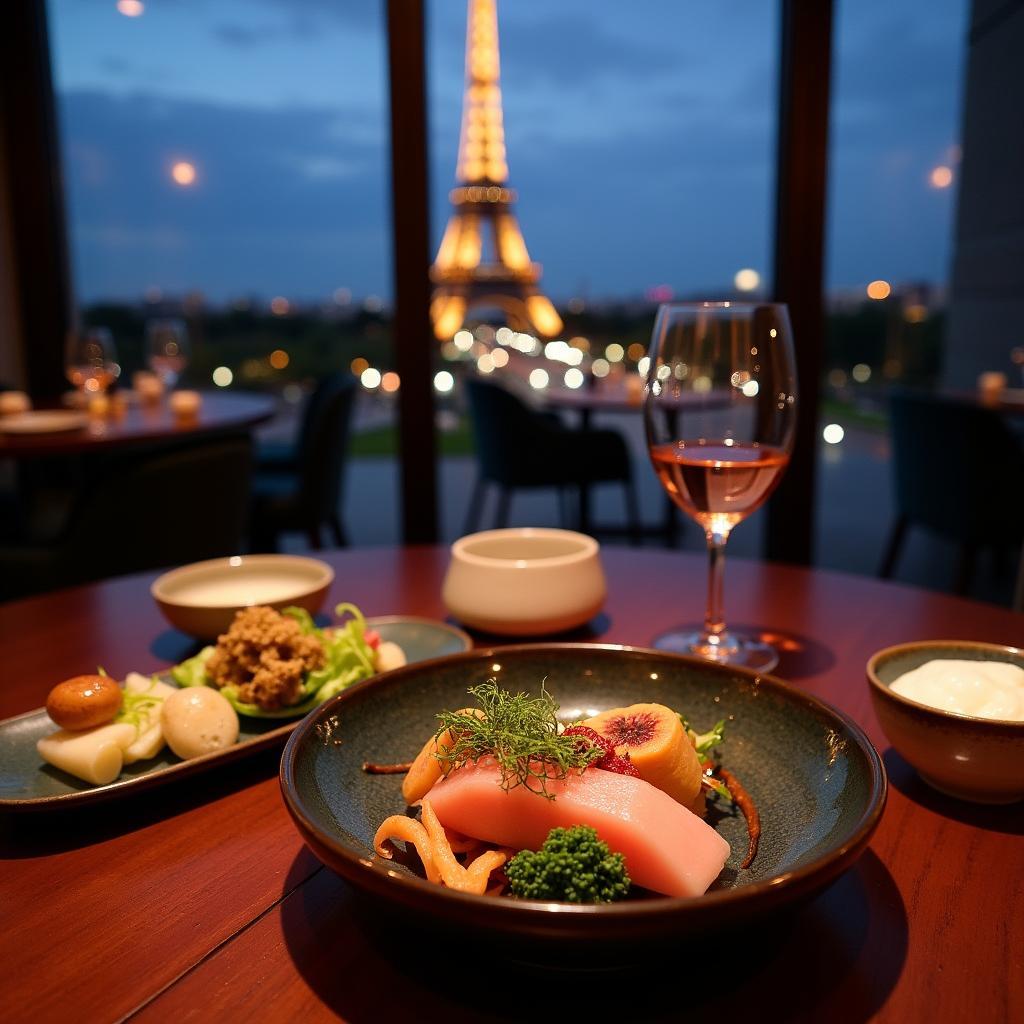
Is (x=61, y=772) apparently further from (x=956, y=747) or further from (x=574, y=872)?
(x=956, y=747)

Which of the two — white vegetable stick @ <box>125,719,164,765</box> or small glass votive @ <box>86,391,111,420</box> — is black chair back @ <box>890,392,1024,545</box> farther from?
white vegetable stick @ <box>125,719,164,765</box>

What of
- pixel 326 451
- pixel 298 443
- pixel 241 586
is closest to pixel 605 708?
pixel 241 586

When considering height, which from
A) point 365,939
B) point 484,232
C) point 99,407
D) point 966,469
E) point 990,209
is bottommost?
point 966,469

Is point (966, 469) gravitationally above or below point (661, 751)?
below

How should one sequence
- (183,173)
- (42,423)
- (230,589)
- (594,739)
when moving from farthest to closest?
(183,173)
(42,423)
(230,589)
(594,739)

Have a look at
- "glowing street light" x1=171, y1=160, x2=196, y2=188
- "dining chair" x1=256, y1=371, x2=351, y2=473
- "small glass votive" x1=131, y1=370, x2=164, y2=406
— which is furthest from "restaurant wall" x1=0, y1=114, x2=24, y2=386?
"dining chair" x1=256, y1=371, x2=351, y2=473

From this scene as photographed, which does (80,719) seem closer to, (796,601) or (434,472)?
(796,601)

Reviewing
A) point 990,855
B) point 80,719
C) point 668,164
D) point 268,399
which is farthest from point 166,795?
point 668,164
